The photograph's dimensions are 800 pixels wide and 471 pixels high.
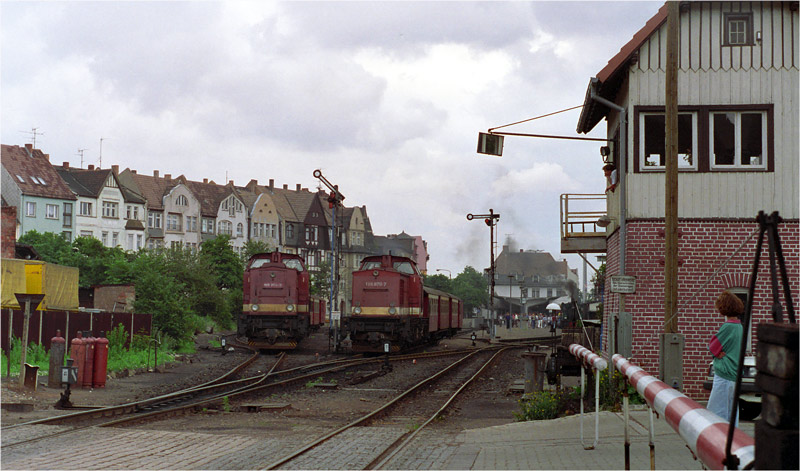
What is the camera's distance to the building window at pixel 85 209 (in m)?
77.4

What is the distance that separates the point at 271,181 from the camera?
345 ft

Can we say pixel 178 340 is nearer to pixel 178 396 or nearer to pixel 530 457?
pixel 178 396

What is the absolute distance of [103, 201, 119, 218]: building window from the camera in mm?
79562

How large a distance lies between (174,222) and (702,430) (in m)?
86.0

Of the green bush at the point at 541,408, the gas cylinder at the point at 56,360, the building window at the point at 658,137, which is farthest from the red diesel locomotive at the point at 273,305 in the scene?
the green bush at the point at 541,408

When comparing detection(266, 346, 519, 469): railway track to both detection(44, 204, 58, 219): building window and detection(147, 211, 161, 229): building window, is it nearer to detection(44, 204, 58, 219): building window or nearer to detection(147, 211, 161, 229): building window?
detection(44, 204, 58, 219): building window

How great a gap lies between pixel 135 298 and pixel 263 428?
25.2 meters

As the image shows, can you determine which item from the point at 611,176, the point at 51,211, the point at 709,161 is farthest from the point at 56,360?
the point at 51,211

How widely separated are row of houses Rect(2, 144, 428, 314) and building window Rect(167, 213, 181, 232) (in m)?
0.10

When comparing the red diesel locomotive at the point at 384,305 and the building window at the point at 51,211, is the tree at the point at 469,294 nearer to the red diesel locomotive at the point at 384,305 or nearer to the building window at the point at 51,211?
the building window at the point at 51,211

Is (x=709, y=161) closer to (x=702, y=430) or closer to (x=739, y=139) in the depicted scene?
(x=739, y=139)

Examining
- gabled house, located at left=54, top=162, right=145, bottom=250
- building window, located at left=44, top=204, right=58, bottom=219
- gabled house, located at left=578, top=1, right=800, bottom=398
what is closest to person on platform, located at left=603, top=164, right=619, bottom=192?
gabled house, located at left=578, top=1, right=800, bottom=398

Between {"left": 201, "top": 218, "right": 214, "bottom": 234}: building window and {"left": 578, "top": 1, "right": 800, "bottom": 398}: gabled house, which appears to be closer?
{"left": 578, "top": 1, "right": 800, "bottom": 398}: gabled house

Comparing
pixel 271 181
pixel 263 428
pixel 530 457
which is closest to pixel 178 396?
pixel 263 428
